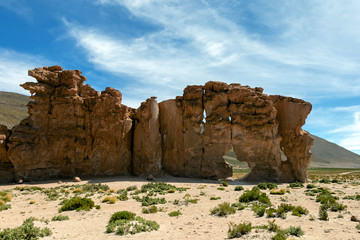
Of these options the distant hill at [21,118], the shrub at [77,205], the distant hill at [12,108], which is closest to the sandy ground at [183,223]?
the shrub at [77,205]

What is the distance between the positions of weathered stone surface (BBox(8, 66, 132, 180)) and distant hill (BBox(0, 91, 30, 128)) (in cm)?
5238

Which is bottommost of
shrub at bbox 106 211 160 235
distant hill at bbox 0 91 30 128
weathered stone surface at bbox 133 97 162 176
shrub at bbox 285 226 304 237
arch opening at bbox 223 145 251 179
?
arch opening at bbox 223 145 251 179

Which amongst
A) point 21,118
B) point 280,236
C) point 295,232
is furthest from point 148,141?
point 21,118

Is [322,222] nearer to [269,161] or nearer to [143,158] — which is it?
[269,161]

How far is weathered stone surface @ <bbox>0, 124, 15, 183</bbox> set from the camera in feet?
83.2

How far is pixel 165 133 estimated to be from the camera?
3034cm

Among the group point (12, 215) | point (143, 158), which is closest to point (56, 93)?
point (143, 158)

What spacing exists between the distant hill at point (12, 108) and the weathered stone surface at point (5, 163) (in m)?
51.9

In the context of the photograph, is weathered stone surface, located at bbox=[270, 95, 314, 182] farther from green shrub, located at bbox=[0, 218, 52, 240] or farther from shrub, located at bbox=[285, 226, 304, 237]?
green shrub, located at bbox=[0, 218, 52, 240]

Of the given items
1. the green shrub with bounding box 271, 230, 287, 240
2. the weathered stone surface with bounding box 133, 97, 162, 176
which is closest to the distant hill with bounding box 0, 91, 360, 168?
the weathered stone surface with bounding box 133, 97, 162, 176

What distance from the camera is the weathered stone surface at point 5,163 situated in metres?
25.4

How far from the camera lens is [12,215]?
11.7m

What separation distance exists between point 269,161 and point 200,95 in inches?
445

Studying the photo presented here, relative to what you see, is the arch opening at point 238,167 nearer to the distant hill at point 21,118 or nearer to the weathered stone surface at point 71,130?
the distant hill at point 21,118
